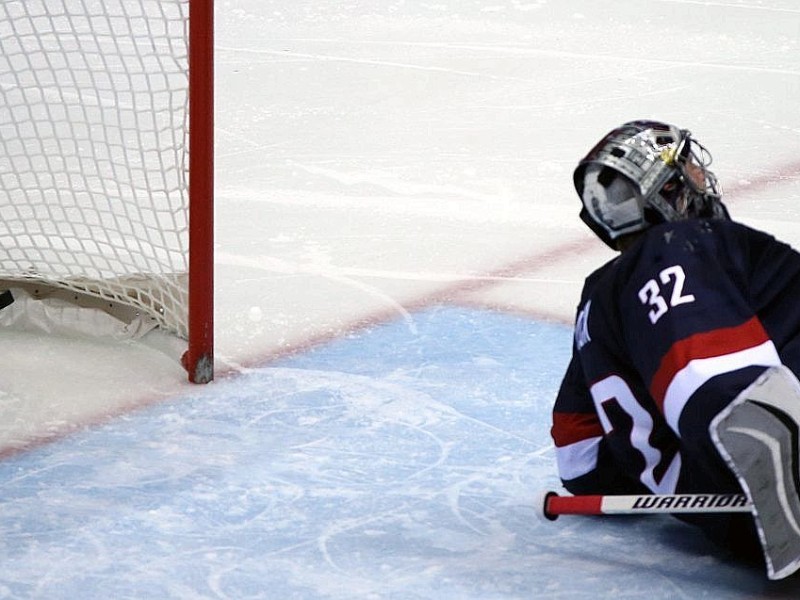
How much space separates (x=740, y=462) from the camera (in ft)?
6.43

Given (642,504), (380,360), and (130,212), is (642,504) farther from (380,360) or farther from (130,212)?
(130,212)

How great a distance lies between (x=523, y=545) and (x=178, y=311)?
3.93ft

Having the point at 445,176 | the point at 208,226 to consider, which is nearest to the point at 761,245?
the point at 208,226

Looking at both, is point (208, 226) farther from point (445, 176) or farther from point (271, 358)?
point (445, 176)

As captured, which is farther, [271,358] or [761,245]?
[271,358]

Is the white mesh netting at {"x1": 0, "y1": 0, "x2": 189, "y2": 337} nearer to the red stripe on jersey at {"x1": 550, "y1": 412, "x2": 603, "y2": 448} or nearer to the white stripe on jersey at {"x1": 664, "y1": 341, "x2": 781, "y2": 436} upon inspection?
the red stripe on jersey at {"x1": 550, "y1": 412, "x2": 603, "y2": 448}

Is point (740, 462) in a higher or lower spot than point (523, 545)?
higher

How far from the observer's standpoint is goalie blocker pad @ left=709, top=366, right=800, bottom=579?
194cm

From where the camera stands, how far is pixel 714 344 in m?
1.97

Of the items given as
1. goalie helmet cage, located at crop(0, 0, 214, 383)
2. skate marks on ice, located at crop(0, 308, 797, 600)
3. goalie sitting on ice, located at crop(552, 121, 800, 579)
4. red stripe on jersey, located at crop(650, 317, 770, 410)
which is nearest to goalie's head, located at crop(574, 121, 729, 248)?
goalie sitting on ice, located at crop(552, 121, 800, 579)

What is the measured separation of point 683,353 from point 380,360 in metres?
1.34

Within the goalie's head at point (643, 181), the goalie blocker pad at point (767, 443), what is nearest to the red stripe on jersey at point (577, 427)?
the goalie's head at point (643, 181)

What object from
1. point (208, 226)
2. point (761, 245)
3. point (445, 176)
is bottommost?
point (445, 176)

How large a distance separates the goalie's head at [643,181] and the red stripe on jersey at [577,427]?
0.31 metres
